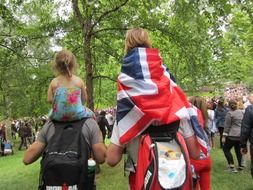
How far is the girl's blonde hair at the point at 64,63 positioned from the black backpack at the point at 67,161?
497 millimetres

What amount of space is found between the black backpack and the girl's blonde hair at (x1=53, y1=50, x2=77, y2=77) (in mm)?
497

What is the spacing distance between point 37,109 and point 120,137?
9.08 meters

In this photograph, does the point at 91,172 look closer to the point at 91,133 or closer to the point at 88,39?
the point at 91,133

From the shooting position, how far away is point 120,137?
3.51 metres

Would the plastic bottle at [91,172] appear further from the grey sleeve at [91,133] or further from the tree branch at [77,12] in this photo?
the tree branch at [77,12]

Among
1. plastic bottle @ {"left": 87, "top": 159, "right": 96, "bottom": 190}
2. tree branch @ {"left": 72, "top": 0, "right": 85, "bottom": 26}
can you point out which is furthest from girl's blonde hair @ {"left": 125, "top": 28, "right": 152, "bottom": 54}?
tree branch @ {"left": 72, "top": 0, "right": 85, "bottom": 26}

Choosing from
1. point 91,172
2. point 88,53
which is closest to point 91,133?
point 91,172

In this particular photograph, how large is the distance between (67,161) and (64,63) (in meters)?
0.90

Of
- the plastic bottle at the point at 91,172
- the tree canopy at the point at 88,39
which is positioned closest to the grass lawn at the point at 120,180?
the tree canopy at the point at 88,39

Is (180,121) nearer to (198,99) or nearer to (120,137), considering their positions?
(120,137)

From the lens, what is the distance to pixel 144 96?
345cm

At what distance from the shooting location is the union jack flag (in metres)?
3.44

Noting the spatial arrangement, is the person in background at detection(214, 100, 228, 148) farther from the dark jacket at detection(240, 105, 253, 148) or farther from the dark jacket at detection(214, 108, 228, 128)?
the dark jacket at detection(240, 105, 253, 148)

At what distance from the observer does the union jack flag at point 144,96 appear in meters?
3.44
